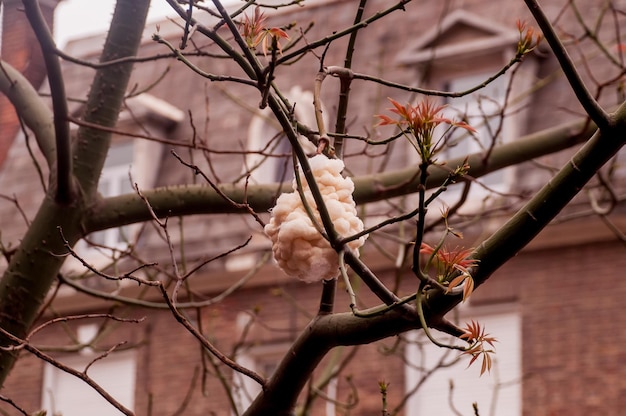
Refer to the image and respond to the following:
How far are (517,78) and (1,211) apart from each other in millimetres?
7036

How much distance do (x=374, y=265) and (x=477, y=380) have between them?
1864 mm

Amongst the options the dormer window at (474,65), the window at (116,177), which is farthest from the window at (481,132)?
the window at (116,177)

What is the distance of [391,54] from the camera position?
51.0 ft

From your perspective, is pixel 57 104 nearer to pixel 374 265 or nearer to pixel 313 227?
pixel 313 227

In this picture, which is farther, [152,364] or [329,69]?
[152,364]

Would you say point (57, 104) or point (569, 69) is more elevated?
point (57, 104)

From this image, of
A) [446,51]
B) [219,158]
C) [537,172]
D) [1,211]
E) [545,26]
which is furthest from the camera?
[1,211]

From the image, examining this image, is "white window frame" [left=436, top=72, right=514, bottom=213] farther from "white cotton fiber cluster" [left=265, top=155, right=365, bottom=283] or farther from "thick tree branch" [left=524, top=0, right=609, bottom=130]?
"white cotton fiber cluster" [left=265, top=155, right=365, bottom=283]

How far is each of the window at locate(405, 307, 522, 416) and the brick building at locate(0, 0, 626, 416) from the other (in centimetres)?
2

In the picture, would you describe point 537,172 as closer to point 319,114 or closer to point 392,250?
point 392,250

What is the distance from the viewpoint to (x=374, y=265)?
1484 cm

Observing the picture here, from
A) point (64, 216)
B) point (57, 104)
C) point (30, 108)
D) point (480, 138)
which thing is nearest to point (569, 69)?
point (57, 104)

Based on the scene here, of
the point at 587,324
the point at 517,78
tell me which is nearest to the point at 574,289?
the point at 587,324

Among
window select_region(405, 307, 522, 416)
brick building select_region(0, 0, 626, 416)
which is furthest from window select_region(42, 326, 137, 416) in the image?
window select_region(405, 307, 522, 416)
